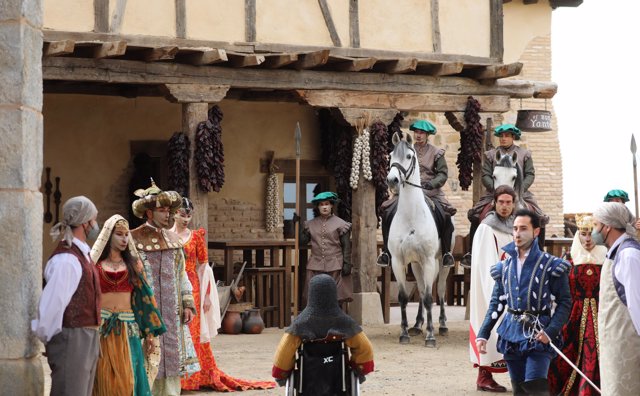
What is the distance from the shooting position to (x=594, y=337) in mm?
8977

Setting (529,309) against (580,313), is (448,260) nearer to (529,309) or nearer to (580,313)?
(580,313)

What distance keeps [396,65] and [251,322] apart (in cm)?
343

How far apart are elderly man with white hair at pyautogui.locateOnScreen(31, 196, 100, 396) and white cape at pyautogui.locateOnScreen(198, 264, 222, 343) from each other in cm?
317

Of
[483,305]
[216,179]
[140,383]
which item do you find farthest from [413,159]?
[140,383]

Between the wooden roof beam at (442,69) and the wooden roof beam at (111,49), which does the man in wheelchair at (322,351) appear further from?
the wooden roof beam at (442,69)

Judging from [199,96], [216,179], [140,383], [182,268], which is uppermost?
[199,96]

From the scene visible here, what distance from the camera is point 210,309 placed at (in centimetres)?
1041

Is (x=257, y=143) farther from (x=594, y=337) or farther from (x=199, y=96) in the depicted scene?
(x=594, y=337)

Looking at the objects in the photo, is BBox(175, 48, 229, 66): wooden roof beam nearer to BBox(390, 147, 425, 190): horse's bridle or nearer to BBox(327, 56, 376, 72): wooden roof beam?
BBox(327, 56, 376, 72): wooden roof beam

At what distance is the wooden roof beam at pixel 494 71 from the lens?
51.2 ft

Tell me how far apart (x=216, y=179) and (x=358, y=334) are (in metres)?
7.74

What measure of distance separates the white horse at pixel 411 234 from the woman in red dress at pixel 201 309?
358cm

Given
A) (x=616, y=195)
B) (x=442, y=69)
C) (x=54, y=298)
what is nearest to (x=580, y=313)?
(x=616, y=195)

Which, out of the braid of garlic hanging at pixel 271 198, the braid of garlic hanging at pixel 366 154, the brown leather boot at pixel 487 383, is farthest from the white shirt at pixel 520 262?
the braid of garlic hanging at pixel 271 198
